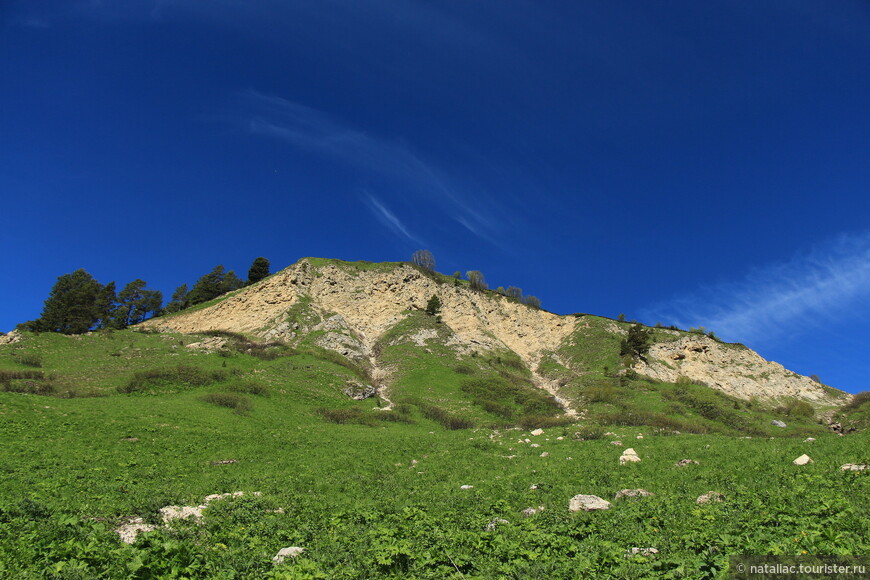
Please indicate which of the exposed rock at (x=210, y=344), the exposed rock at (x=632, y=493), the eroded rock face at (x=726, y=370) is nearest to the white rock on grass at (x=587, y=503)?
the exposed rock at (x=632, y=493)

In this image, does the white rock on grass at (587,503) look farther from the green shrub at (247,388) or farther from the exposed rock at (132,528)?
the green shrub at (247,388)

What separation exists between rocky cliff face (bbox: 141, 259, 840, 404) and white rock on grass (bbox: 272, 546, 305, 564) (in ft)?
181

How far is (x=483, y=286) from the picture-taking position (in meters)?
104

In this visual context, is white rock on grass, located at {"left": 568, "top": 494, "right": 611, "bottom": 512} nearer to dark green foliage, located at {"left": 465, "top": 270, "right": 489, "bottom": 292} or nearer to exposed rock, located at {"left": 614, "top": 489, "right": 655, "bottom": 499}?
exposed rock, located at {"left": 614, "top": 489, "right": 655, "bottom": 499}

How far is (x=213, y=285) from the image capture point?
310ft

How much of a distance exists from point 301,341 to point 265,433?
38.1m

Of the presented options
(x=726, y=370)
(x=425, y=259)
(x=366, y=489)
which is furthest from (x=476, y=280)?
(x=366, y=489)

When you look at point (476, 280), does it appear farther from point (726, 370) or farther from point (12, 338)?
point (12, 338)

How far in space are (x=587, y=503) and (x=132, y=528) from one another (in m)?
12.9

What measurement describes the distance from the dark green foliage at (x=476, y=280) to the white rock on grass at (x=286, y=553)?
305 feet

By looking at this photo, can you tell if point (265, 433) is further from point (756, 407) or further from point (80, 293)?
point (756, 407)

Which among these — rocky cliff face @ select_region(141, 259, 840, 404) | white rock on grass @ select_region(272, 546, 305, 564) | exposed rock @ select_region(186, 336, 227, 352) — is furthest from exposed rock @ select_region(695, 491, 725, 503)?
rocky cliff face @ select_region(141, 259, 840, 404)

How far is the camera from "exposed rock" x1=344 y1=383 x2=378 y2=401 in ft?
155

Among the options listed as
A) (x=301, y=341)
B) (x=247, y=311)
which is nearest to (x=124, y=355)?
(x=301, y=341)
